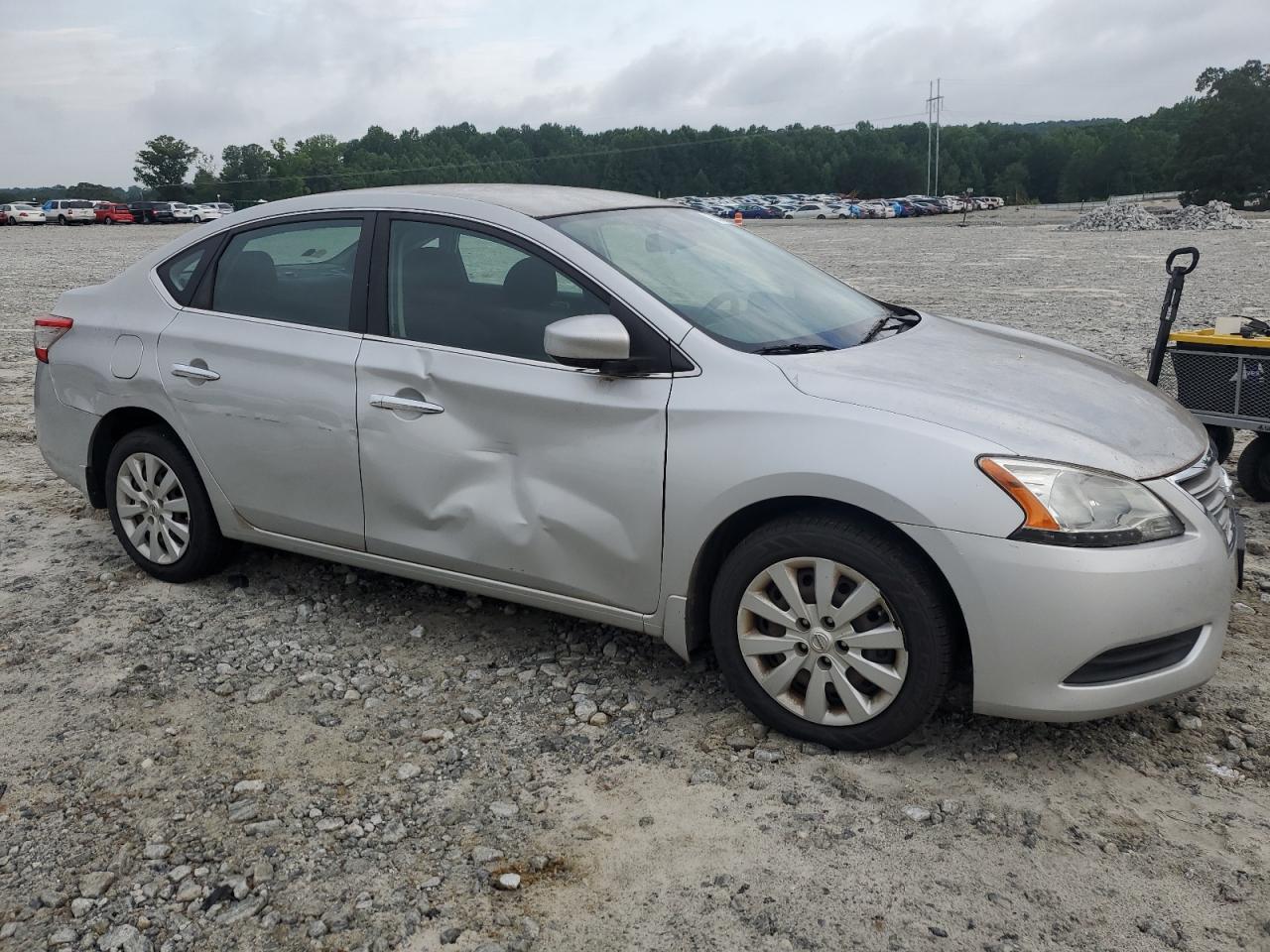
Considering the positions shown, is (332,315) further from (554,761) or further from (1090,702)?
(1090,702)

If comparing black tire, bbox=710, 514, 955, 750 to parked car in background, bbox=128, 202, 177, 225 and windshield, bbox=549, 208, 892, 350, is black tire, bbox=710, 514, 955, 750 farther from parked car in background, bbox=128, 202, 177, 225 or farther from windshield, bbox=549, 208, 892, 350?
parked car in background, bbox=128, 202, 177, 225

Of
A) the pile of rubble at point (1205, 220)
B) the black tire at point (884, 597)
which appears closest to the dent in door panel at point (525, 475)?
the black tire at point (884, 597)

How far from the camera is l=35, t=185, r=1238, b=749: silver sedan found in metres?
3.10

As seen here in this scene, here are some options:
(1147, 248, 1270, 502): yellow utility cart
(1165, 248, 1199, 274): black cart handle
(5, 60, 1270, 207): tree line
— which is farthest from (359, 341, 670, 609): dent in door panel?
(5, 60, 1270, 207): tree line

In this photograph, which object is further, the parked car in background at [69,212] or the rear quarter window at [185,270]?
the parked car in background at [69,212]

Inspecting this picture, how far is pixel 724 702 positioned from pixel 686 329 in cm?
127

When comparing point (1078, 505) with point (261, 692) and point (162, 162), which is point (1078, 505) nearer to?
point (261, 692)

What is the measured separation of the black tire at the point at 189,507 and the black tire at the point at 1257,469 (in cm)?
508

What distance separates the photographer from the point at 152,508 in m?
4.88

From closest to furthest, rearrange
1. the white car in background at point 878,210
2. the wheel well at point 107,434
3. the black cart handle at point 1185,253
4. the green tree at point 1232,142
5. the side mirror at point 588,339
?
the side mirror at point 588,339 → the wheel well at point 107,434 → the black cart handle at point 1185,253 → the white car in background at point 878,210 → the green tree at point 1232,142

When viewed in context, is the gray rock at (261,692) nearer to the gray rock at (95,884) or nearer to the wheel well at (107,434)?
the gray rock at (95,884)

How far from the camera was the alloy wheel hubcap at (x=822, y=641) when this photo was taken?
10.6ft

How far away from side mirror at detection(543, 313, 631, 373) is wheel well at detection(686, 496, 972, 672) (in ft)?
2.07

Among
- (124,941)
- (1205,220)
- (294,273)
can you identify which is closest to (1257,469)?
(294,273)
